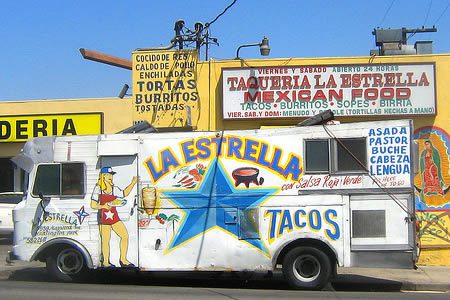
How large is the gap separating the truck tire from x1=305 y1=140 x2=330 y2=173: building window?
4692 mm

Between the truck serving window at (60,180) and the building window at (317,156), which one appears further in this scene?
the truck serving window at (60,180)

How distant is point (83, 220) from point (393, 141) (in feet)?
19.4

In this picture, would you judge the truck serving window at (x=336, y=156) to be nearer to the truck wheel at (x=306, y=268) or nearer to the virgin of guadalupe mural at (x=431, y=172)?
the truck wheel at (x=306, y=268)

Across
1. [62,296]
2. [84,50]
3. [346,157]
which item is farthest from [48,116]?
[346,157]

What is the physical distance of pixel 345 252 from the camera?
9.95 metres

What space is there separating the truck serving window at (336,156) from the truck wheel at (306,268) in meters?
1.49

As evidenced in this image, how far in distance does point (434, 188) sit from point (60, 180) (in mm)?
8798

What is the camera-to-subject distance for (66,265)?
35.7 ft

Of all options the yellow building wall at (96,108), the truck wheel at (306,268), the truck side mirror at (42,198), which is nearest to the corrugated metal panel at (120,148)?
the truck side mirror at (42,198)

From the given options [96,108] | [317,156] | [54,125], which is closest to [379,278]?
[317,156]

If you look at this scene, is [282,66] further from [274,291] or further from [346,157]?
[274,291]

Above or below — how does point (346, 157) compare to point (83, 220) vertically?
above

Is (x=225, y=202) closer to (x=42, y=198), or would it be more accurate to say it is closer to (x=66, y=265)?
(x=66, y=265)

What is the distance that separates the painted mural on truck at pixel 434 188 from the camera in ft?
44.7
